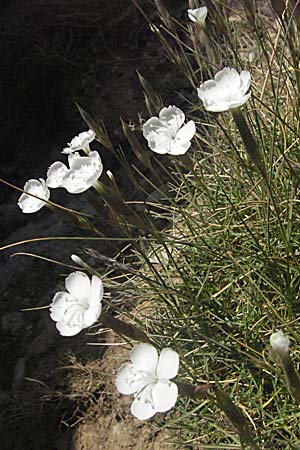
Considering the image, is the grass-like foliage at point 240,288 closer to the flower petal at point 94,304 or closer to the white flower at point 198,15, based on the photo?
the white flower at point 198,15

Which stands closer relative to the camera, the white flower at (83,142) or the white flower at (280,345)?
the white flower at (280,345)

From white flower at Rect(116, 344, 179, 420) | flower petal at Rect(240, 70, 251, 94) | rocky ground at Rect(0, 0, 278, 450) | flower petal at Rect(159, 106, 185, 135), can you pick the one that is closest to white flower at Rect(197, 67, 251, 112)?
flower petal at Rect(240, 70, 251, 94)

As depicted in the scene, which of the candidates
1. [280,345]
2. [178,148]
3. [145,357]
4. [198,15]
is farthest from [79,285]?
[198,15]

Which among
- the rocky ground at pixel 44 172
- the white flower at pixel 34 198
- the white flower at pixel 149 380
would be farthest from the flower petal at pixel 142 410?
the rocky ground at pixel 44 172

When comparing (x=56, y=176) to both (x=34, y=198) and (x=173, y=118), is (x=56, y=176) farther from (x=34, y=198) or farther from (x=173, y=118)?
(x=173, y=118)

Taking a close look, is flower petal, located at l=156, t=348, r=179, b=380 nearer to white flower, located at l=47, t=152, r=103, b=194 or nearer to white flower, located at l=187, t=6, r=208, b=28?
white flower, located at l=47, t=152, r=103, b=194
